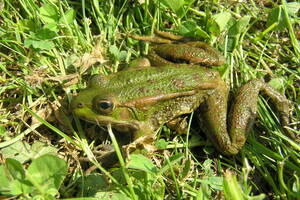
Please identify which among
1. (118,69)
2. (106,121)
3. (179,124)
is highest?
(118,69)

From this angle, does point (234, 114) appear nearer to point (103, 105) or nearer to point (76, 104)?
point (103, 105)

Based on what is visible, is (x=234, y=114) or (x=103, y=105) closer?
(x=103, y=105)

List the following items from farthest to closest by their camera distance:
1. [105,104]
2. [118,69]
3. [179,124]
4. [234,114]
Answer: [118,69]
[179,124]
[234,114]
[105,104]

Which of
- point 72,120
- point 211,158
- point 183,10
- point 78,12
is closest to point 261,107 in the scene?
point 211,158

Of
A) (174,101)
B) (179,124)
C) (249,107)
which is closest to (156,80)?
(174,101)

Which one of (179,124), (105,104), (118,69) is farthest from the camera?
(118,69)

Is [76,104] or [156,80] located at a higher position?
[156,80]

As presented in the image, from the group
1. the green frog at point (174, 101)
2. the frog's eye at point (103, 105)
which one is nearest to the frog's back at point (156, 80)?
the green frog at point (174, 101)
